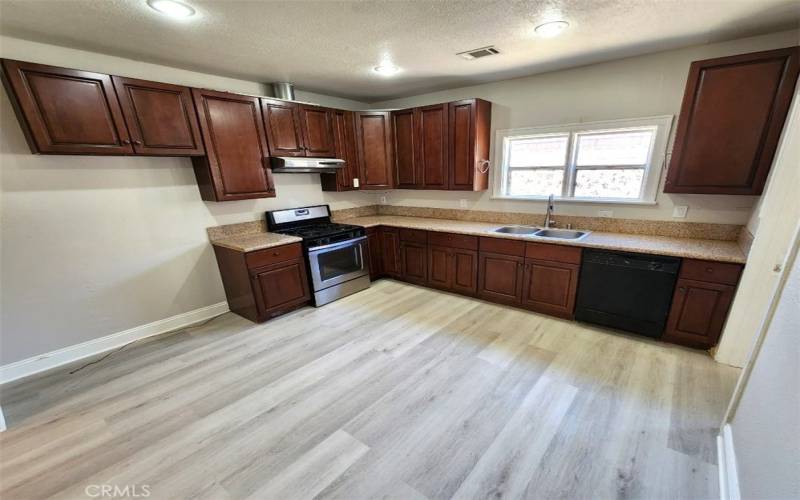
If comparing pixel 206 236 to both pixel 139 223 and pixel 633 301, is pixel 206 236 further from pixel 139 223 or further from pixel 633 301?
pixel 633 301

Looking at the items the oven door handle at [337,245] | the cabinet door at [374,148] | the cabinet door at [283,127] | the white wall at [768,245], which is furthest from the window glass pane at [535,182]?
the cabinet door at [283,127]

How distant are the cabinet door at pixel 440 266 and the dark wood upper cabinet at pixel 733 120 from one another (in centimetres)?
220

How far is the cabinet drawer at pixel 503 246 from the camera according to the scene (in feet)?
10.3

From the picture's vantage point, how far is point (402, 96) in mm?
4328

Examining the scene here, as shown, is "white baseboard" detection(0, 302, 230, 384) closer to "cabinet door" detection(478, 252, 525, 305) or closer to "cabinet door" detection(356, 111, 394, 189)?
"cabinet door" detection(356, 111, 394, 189)

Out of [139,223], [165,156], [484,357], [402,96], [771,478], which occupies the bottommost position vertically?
[484,357]

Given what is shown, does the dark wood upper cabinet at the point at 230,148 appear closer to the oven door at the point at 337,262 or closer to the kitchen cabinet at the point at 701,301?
the oven door at the point at 337,262

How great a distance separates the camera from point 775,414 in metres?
1.09

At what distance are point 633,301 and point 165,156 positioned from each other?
14.4 ft

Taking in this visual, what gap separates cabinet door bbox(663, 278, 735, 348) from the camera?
89.7 inches

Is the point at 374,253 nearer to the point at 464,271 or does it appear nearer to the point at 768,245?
the point at 464,271

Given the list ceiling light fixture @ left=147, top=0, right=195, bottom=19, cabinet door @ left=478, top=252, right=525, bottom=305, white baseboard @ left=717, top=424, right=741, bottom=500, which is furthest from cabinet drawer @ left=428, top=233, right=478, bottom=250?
ceiling light fixture @ left=147, top=0, right=195, bottom=19

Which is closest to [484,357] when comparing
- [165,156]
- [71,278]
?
[165,156]

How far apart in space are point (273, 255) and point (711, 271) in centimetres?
376
